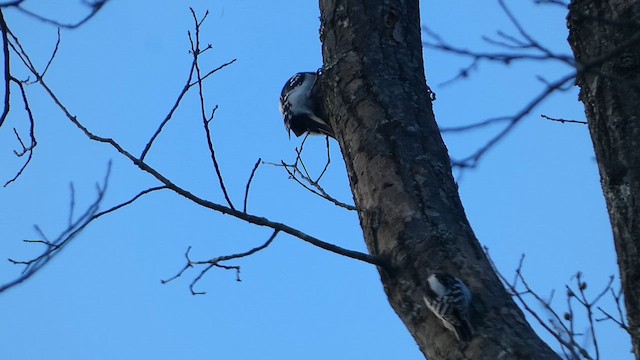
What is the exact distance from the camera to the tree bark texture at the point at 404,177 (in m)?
2.74

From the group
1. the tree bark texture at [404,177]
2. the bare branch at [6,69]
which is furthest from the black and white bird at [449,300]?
the bare branch at [6,69]

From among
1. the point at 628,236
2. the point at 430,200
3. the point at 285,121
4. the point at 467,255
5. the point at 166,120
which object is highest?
the point at 285,121

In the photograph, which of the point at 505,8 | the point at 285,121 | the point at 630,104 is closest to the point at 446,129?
the point at 505,8

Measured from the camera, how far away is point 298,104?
15.2ft

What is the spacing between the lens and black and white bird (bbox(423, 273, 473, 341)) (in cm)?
254

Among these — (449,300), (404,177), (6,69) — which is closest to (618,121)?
(449,300)

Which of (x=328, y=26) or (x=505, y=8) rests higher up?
(x=328, y=26)

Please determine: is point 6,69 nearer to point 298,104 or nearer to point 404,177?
point 404,177

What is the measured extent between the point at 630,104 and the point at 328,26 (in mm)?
1614

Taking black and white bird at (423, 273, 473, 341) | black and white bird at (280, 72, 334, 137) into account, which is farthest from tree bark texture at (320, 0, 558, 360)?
black and white bird at (280, 72, 334, 137)

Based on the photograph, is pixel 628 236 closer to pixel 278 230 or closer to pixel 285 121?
pixel 278 230

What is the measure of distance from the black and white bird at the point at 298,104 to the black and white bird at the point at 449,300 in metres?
1.78

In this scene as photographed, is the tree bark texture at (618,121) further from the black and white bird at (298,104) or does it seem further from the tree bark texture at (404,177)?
the black and white bird at (298,104)

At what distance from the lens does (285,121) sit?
5.62 metres
